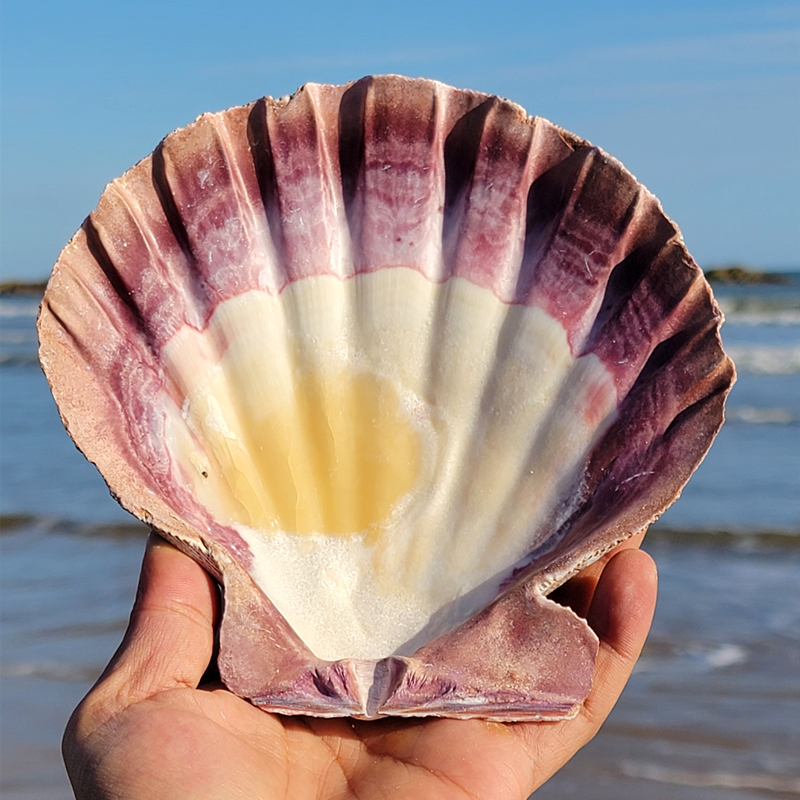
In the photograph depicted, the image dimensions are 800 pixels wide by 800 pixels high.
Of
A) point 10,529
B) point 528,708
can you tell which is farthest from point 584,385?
point 10,529

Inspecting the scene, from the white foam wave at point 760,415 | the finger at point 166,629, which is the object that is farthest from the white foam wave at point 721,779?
the white foam wave at point 760,415

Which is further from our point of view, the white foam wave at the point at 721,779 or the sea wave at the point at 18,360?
the sea wave at the point at 18,360

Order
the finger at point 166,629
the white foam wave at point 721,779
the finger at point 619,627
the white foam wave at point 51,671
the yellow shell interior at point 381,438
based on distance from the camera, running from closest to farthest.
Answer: the finger at point 166,629
the finger at point 619,627
the yellow shell interior at point 381,438
the white foam wave at point 721,779
the white foam wave at point 51,671

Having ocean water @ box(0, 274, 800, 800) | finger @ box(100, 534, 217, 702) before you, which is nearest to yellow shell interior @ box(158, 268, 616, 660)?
finger @ box(100, 534, 217, 702)

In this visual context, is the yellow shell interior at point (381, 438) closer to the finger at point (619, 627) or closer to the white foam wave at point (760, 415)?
the finger at point (619, 627)

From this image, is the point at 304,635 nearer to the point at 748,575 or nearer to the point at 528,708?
the point at 528,708

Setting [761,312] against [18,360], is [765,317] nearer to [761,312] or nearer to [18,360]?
[761,312]
